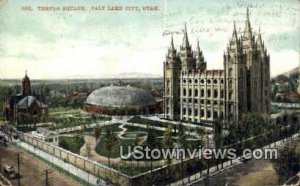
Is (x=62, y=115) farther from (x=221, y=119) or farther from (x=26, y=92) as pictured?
(x=221, y=119)

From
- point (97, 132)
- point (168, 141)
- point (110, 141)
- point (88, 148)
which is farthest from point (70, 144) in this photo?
point (168, 141)

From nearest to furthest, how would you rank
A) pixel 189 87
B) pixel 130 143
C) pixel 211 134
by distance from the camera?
pixel 130 143, pixel 211 134, pixel 189 87

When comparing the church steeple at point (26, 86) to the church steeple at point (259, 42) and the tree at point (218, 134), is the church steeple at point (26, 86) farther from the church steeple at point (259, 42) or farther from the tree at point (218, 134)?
the church steeple at point (259, 42)

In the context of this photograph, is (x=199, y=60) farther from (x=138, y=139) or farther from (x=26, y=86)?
(x=26, y=86)

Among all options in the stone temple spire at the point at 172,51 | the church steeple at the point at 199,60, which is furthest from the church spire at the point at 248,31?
the stone temple spire at the point at 172,51

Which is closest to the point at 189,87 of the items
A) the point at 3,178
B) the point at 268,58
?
the point at 268,58

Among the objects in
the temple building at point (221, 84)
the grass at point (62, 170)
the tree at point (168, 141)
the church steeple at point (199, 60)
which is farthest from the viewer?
the temple building at point (221, 84)
